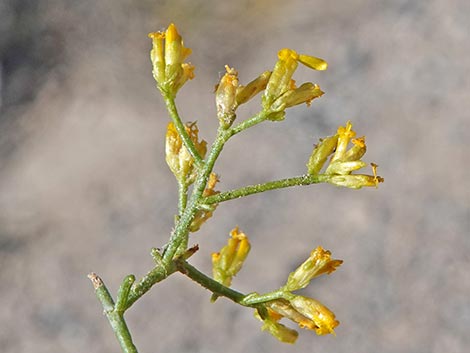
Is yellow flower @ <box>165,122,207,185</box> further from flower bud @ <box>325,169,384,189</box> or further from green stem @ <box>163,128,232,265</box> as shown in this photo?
flower bud @ <box>325,169,384,189</box>

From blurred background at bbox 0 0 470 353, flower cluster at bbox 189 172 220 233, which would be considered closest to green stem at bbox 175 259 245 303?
flower cluster at bbox 189 172 220 233

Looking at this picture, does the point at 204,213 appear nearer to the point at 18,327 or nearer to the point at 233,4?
the point at 18,327

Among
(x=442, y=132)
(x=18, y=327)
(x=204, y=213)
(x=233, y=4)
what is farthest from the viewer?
(x=233, y=4)

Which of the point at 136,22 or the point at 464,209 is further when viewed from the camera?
the point at 136,22

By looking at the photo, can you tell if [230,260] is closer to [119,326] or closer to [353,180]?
[353,180]

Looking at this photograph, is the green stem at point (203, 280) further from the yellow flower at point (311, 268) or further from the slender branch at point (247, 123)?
the slender branch at point (247, 123)

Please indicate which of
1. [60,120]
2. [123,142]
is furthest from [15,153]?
[123,142]
